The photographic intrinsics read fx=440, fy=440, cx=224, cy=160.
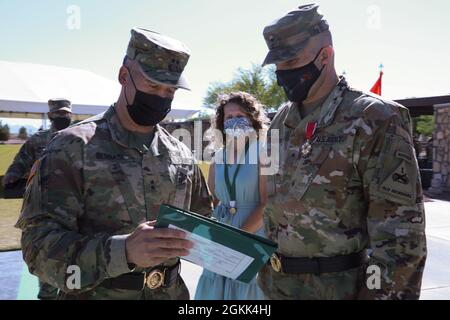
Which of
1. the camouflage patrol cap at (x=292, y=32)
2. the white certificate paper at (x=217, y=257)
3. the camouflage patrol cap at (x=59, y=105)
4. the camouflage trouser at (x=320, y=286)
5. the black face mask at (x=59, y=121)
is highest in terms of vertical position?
the camouflage patrol cap at (x=292, y=32)

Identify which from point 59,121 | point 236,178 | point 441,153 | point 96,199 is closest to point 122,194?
point 96,199

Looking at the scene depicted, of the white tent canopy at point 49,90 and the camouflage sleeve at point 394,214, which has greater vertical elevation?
the white tent canopy at point 49,90

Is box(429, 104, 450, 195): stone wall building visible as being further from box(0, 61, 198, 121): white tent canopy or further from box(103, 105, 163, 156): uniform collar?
box(103, 105, 163, 156): uniform collar

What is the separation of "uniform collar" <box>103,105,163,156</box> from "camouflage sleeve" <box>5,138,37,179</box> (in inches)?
131

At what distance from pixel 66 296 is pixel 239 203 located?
1.85 meters

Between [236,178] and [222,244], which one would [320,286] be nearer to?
[222,244]

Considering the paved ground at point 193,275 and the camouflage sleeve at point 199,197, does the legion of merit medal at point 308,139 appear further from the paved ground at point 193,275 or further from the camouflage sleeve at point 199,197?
A: the paved ground at point 193,275

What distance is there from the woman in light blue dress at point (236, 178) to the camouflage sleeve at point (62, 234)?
5.36 ft

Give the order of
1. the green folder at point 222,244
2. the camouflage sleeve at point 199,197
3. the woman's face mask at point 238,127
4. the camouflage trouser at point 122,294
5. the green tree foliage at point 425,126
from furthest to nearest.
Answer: the green tree foliage at point 425,126
the woman's face mask at point 238,127
the camouflage sleeve at point 199,197
the camouflage trouser at point 122,294
the green folder at point 222,244

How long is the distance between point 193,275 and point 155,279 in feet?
9.96

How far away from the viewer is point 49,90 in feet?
43.0

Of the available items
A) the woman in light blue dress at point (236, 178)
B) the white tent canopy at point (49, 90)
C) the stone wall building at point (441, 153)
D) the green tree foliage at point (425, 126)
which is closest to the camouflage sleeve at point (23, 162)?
the woman in light blue dress at point (236, 178)

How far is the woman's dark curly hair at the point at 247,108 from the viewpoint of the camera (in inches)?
142

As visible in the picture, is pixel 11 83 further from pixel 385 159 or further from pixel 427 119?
pixel 427 119
